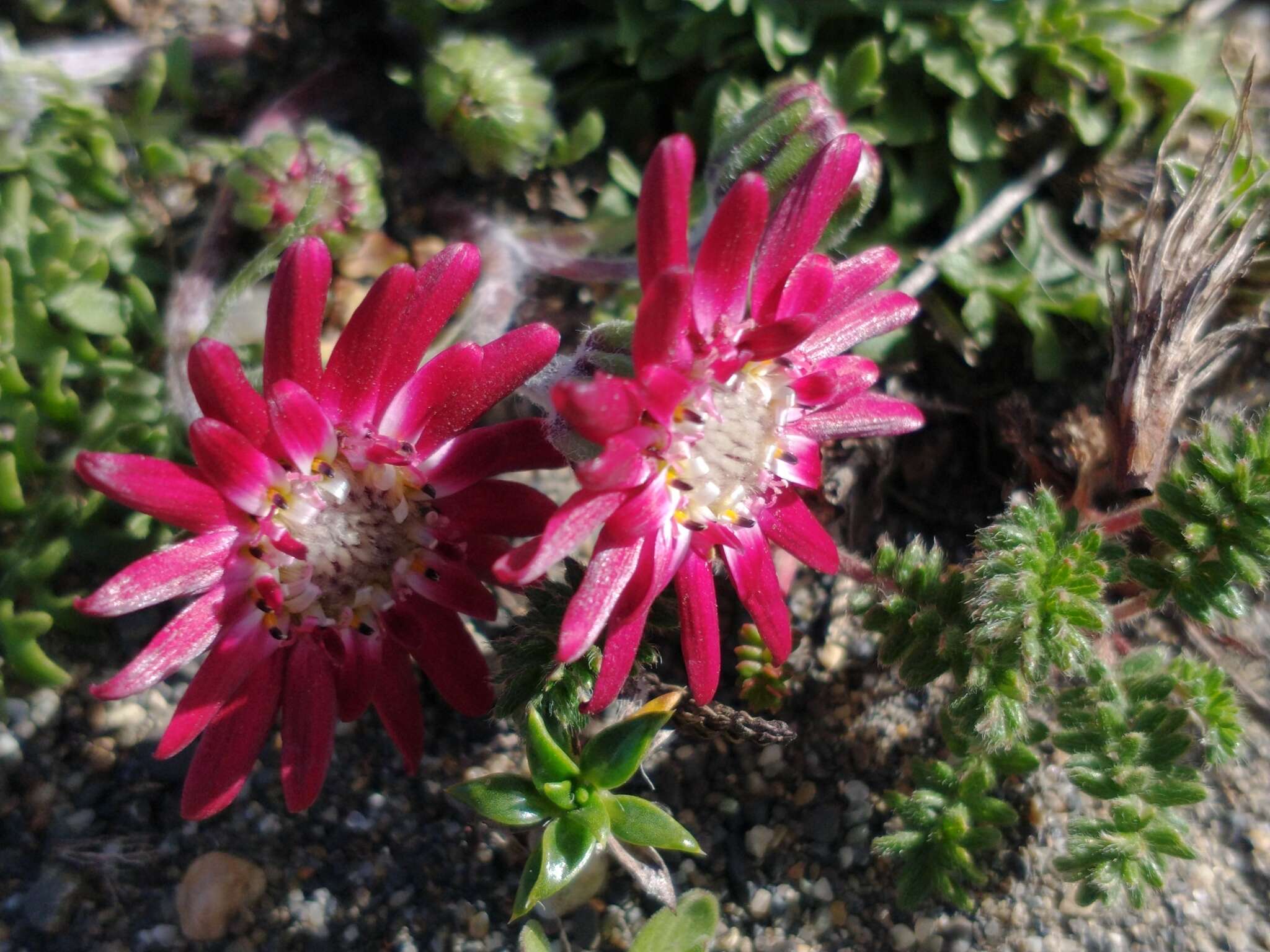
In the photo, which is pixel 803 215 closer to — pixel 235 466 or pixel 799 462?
pixel 799 462

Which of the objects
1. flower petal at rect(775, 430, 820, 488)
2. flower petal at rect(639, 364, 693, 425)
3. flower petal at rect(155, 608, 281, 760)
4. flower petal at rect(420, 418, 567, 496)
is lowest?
flower petal at rect(155, 608, 281, 760)

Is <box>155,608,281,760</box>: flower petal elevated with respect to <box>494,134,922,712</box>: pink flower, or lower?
lower

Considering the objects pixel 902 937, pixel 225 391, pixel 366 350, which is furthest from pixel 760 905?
pixel 225 391

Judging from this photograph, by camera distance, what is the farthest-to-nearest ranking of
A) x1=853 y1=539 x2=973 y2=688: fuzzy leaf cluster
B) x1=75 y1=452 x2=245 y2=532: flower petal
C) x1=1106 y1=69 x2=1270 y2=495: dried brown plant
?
x1=1106 y1=69 x2=1270 y2=495: dried brown plant
x1=853 y1=539 x2=973 y2=688: fuzzy leaf cluster
x1=75 y1=452 x2=245 y2=532: flower petal

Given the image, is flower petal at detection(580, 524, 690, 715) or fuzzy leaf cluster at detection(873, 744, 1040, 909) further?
fuzzy leaf cluster at detection(873, 744, 1040, 909)


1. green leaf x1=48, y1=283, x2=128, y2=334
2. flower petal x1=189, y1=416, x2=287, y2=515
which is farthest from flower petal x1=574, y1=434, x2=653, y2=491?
green leaf x1=48, y1=283, x2=128, y2=334

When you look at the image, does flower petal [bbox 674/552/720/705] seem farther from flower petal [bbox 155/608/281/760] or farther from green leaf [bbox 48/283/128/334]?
green leaf [bbox 48/283/128/334]

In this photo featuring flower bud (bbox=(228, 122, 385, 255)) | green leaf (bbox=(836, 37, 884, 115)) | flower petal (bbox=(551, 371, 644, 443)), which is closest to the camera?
flower petal (bbox=(551, 371, 644, 443))

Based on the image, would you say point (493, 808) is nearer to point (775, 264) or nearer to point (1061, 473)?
point (775, 264)
